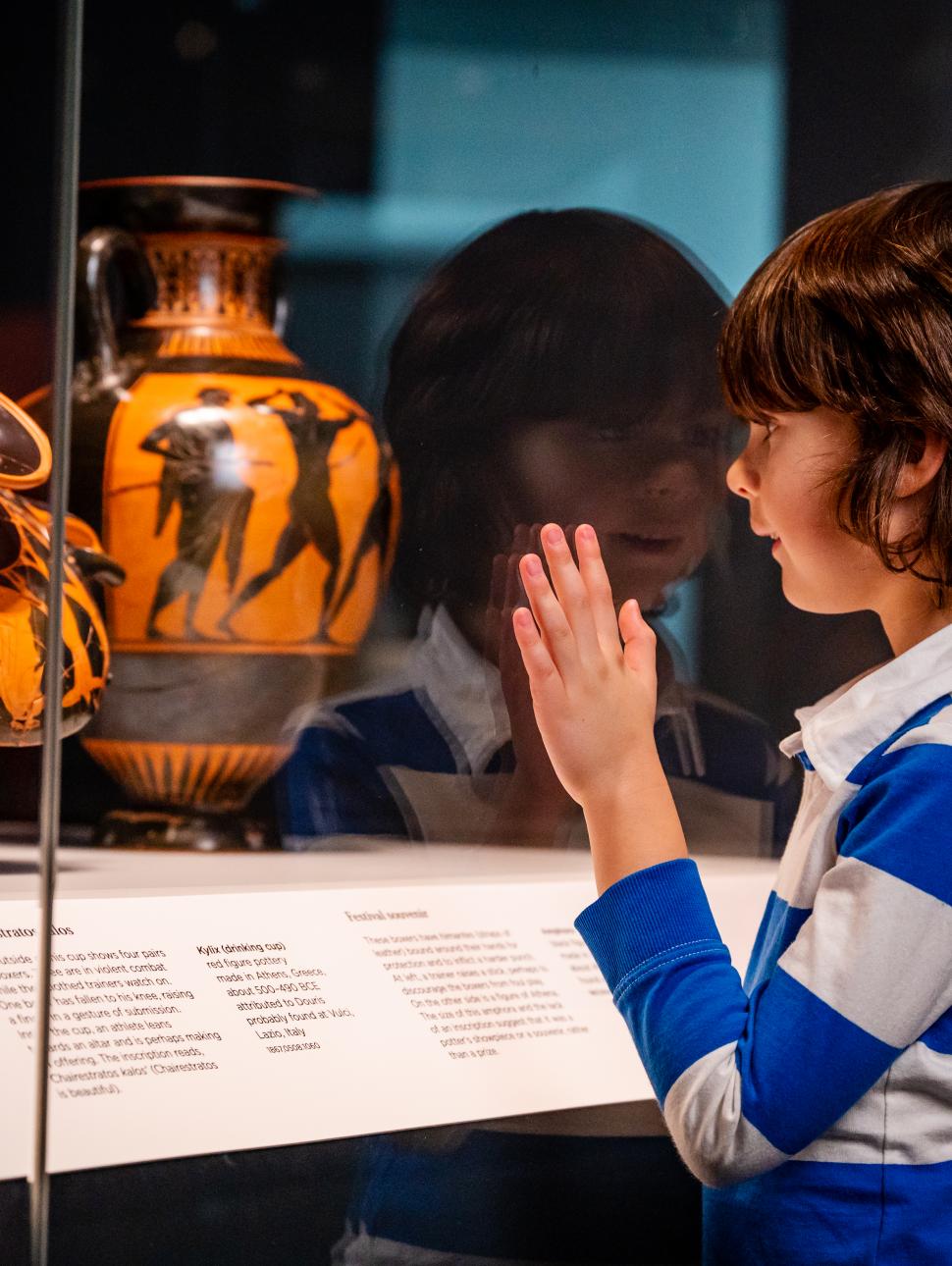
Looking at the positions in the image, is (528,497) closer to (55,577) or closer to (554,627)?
(554,627)

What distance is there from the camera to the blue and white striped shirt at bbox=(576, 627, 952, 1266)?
25.2 inches

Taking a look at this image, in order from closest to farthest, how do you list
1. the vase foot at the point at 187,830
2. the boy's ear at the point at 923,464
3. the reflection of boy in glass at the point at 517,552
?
the boy's ear at the point at 923,464 → the reflection of boy in glass at the point at 517,552 → the vase foot at the point at 187,830

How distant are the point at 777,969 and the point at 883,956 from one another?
47mm

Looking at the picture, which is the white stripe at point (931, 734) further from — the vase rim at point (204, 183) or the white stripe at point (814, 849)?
the vase rim at point (204, 183)

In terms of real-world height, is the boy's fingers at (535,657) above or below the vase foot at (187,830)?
above

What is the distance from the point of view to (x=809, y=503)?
2.53 feet

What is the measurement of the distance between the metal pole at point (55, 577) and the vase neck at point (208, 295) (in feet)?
1.38

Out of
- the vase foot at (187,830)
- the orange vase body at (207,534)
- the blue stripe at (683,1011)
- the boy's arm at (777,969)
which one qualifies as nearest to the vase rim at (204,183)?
the orange vase body at (207,534)

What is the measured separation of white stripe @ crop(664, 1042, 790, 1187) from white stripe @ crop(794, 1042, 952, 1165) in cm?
4

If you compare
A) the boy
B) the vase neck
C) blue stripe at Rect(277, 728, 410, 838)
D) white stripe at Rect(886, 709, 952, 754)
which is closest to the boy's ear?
the boy

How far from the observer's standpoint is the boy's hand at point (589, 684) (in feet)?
2.43

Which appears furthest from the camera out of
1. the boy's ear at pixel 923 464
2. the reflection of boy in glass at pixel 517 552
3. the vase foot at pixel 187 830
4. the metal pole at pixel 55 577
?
the vase foot at pixel 187 830

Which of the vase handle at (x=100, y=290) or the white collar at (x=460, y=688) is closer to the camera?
the white collar at (x=460, y=688)

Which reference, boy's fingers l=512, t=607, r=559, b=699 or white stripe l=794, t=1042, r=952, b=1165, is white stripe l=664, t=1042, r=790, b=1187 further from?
boy's fingers l=512, t=607, r=559, b=699
